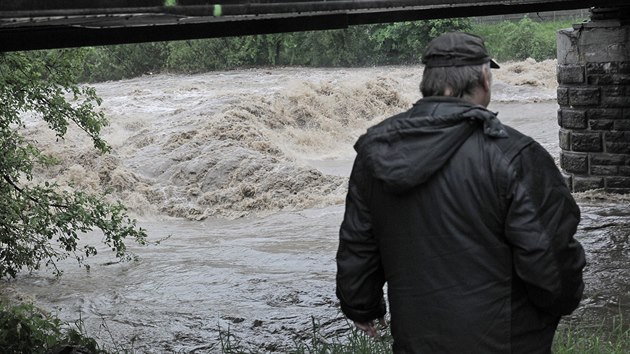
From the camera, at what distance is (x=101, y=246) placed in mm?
15430

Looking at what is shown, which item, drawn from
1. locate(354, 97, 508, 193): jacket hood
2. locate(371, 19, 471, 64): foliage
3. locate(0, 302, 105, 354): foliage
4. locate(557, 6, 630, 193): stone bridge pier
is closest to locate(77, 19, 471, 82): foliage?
locate(371, 19, 471, 64): foliage

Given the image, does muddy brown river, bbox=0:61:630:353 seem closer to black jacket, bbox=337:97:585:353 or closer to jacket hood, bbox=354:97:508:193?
black jacket, bbox=337:97:585:353

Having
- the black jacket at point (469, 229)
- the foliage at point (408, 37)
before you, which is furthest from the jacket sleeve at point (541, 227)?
the foliage at point (408, 37)

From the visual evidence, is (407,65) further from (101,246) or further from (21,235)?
(21,235)

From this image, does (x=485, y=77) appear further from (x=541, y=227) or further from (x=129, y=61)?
(x=129, y=61)

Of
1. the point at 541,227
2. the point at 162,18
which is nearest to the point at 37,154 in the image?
the point at 162,18

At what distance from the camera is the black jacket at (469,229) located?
294 cm

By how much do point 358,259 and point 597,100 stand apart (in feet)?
39.0

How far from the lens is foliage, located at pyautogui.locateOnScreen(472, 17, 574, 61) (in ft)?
114

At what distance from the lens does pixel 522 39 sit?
35.7m

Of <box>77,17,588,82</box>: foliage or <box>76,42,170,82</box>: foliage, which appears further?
<box>77,17,588,82</box>: foliage

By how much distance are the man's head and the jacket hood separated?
61 mm

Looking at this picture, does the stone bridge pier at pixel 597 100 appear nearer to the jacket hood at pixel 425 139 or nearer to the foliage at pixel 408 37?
the jacket hood at pixel 425 139

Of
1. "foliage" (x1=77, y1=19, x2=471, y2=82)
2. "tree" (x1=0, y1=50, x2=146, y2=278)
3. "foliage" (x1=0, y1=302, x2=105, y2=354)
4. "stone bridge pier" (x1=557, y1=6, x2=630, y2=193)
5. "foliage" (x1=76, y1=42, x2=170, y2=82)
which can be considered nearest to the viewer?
"foliage" (x1=0, y1=302, x2=105, y2=354)
